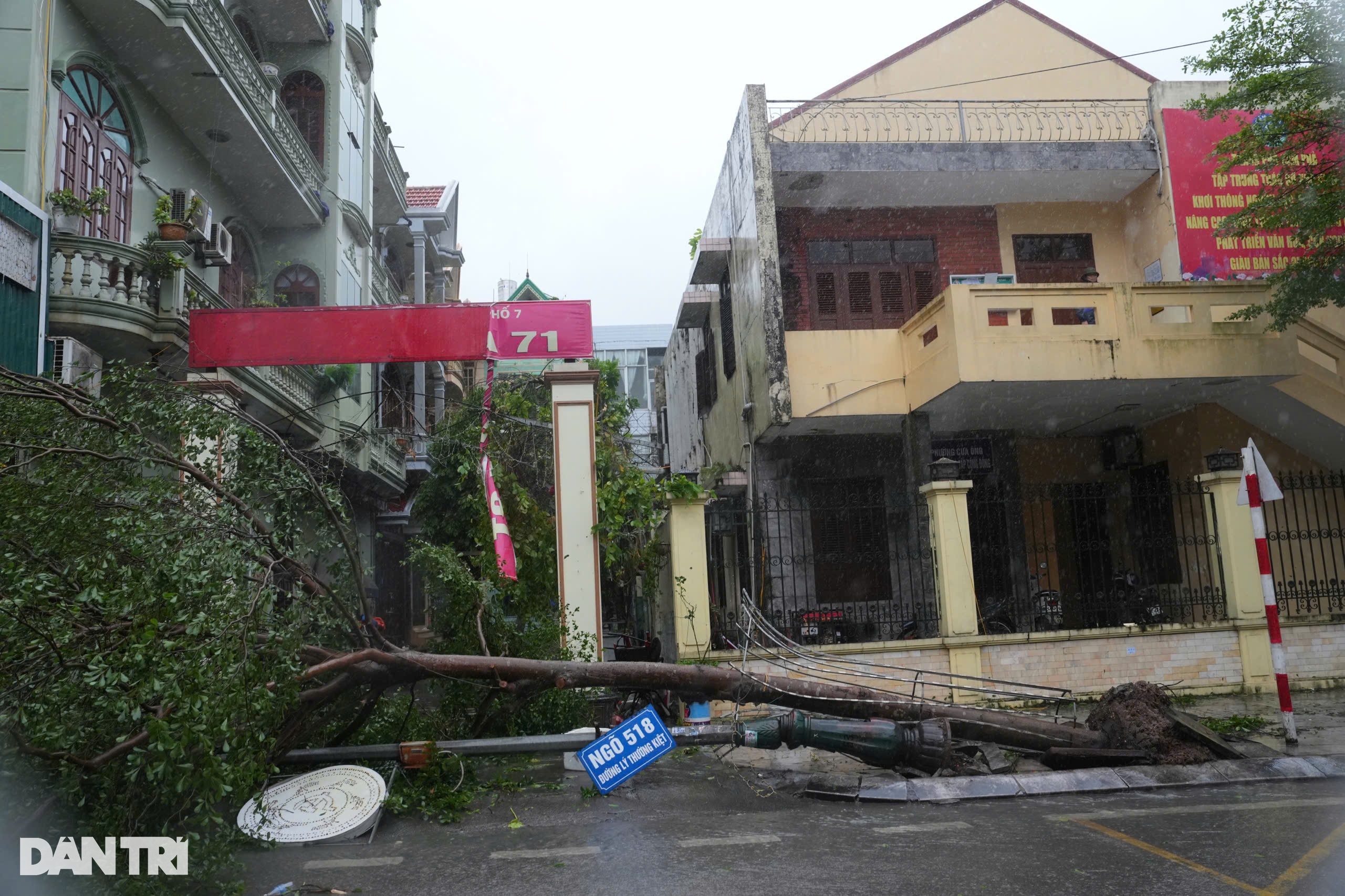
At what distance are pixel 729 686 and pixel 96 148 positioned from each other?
28.2 ft

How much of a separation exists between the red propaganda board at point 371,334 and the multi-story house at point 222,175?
0.46 meters

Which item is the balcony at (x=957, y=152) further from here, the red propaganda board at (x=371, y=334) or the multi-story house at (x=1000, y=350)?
the red propaganda board at (x=371, y=334)

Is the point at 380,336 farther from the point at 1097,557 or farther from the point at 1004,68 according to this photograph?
the point at 1097,557

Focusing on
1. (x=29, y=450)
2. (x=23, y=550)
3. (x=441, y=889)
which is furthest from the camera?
(x=29, y=450)

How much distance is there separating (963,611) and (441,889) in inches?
267

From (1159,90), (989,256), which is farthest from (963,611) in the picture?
(1159,90)

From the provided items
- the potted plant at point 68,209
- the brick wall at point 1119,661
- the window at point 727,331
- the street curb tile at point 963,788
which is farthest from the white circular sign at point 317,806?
the window at point 727,331

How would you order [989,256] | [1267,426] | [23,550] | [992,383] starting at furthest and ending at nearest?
[989,256], [1267,426], [992,383], [23,550]

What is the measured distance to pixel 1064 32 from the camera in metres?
14.4

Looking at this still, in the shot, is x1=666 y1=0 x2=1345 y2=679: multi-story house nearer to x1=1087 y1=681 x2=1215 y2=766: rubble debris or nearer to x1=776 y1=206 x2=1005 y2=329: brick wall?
x1=776 y1=206 x2=1005 y2=329: brick wall

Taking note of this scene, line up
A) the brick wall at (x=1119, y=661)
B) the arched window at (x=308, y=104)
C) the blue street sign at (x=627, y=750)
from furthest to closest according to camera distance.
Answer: the arched window at (x=308, y=104)
the brick wall at (x=1119, y=661)
the blue street sign at (x=627, y=750)

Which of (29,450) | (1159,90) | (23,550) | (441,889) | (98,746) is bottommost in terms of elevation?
(441,889)

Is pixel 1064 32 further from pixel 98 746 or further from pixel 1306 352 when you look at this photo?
pixel 98 746

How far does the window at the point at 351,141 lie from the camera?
52.0 ft
